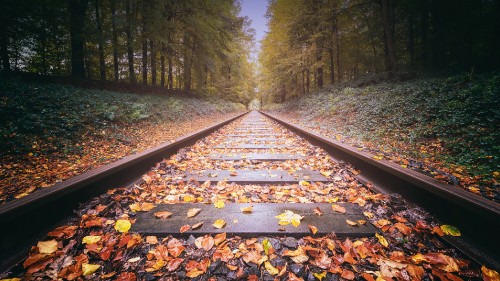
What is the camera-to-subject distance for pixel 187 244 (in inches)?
57.4

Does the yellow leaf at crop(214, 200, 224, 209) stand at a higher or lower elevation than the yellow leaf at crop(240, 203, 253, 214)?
higher

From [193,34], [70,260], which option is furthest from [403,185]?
[193,34]

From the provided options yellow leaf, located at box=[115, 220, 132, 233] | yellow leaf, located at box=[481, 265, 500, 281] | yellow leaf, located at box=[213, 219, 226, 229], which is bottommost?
yellow leaf, located at box=[481, 265, 500, 281]

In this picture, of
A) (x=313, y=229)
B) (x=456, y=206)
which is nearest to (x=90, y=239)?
(x=313, y=229)

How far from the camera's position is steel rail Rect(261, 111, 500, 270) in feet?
3.99

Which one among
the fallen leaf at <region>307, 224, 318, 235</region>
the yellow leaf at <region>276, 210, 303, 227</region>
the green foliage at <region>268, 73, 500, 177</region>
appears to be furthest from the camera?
the green foliage at <region>268, 73, 500, 177</region>

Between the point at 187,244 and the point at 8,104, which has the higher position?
the point at 8,104

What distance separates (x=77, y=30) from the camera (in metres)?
9.88

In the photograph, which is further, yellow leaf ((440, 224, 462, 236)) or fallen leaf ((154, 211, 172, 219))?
fallen leaf ((154, 211, 172, 219))

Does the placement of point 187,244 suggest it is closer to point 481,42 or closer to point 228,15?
point 228,15

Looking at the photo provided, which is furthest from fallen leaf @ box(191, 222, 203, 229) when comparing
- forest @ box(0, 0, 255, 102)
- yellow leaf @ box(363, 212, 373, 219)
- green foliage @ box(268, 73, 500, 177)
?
forest @ box(0, 0, 255, 102)

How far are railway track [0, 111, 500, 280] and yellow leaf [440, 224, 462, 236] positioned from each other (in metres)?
0.03

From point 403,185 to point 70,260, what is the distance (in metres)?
2.76

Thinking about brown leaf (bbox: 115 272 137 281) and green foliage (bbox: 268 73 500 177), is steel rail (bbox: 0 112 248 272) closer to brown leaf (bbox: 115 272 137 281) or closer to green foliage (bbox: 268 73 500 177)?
brown leaf (bbox: 115 272 137 281)
